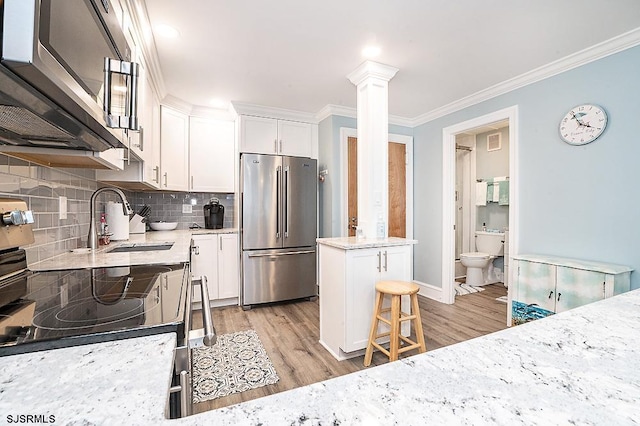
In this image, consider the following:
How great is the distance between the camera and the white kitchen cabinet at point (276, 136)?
11.7 feet

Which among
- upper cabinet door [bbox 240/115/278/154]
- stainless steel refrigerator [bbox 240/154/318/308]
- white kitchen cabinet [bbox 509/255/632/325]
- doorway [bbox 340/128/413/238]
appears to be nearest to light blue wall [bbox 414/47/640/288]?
white kitchen cabinet [bbox 509/255/632/325]

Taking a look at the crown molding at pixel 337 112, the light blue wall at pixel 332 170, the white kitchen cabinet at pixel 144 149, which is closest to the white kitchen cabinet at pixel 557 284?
the light blue wall at pixel 332 170

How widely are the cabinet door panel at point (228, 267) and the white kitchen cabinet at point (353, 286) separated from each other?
1.48 metres

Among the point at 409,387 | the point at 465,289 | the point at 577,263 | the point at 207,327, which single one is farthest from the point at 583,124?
the point at 207,327

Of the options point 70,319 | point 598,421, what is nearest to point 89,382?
point 70,319

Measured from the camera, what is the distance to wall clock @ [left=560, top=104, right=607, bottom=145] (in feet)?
7.53

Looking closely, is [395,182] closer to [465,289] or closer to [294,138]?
[294,138]

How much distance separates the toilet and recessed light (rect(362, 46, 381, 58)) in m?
3.25

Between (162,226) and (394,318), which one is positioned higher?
(162,226)

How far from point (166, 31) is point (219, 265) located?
7.59 ft

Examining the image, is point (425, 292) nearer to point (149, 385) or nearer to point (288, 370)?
point (288, 370)

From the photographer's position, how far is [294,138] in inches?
150

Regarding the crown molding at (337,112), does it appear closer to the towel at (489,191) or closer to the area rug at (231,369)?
the towel at (489,191)

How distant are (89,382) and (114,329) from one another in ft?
0.66
